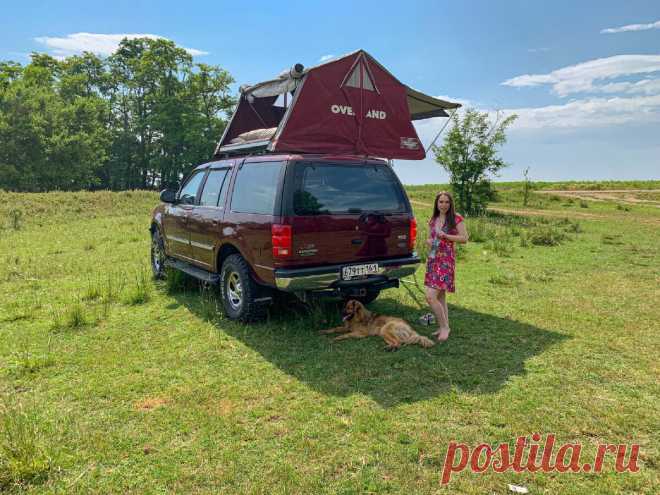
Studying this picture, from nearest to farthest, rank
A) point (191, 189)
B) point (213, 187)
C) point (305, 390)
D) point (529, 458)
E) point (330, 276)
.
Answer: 1. point (529, 458)
2. point (305, 390)
3. point (330, 276)
4. point (213, 187)
5. point (191, 189)

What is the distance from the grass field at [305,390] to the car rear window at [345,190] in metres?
1.45

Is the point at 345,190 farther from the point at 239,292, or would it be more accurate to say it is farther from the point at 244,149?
the point at 244,149

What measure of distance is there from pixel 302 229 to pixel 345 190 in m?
0.79

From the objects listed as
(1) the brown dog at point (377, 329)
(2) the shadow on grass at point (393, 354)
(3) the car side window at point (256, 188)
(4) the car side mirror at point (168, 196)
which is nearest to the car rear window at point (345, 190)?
(3) the car side window at point (256, 188)

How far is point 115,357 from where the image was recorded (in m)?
4.80

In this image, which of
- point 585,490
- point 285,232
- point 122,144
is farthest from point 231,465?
point 122,144

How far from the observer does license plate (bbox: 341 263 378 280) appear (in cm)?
519

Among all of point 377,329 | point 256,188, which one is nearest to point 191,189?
point 256,188

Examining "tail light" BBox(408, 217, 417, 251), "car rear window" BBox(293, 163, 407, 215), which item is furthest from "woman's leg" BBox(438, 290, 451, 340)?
"car rear window" BBox(293, 163, 407, 215)

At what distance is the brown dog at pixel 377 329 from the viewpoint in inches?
198

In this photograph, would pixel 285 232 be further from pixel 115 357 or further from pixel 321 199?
pixel 115 357

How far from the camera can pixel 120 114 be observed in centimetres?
5453

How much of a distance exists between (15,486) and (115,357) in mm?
2155

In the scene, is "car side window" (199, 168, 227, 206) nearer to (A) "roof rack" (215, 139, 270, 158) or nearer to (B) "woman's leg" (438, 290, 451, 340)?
(A) "roof rack" (215, 139, 270, 158)
